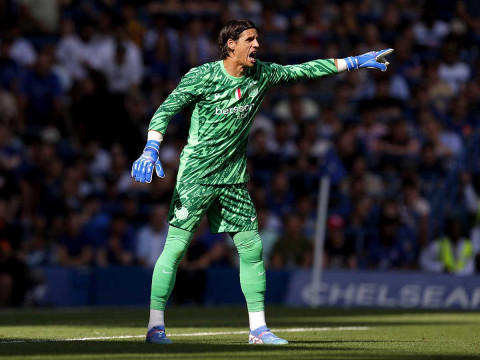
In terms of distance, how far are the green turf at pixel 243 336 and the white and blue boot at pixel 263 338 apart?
0.10 metres

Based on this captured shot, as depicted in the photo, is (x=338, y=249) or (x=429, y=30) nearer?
(x=338, y=249)

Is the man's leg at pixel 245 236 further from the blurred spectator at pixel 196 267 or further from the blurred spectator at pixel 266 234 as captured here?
the blurred spectator at pixel 266 234

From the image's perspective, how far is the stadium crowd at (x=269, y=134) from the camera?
18.3 meters

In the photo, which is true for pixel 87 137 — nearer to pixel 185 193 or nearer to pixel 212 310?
pixel 212 310

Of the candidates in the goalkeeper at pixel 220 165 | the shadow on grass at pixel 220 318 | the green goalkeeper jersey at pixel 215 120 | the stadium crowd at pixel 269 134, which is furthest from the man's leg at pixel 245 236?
the stadium crowd at pixel 269 134

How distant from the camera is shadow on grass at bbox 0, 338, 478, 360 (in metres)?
7.18

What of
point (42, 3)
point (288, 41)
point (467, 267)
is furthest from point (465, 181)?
point (42, 3)

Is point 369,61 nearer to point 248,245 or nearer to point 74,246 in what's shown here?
point 248,245

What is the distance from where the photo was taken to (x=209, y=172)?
842 cm

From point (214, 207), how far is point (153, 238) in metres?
9.90

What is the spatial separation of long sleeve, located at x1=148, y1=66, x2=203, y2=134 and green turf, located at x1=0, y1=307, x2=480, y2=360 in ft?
5.19

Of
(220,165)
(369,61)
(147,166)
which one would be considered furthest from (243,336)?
(369,61)

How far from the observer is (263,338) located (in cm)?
838

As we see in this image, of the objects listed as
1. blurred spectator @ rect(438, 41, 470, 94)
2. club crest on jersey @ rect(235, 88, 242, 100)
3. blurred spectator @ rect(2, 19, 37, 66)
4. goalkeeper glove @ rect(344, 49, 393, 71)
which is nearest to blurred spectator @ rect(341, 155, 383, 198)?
blurred spectator @ rect(438, 41, 470, 94)
